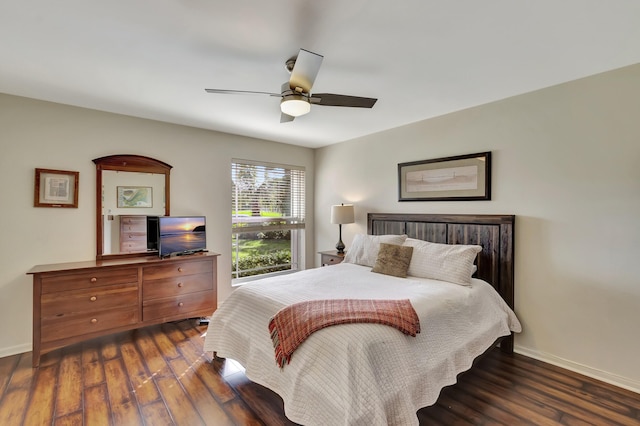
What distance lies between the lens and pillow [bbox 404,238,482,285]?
8.64 ft

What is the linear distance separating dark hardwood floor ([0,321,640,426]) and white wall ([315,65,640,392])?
302 millimetres

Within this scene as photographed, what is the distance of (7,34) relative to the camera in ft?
5.96

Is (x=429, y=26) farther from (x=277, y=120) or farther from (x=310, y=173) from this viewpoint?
(x=310, y=173)

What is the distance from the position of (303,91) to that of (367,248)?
2.00m

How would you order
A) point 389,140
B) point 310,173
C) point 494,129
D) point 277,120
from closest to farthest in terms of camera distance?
point 494,129 → point 277,120 → point 389,140 → point 310,173

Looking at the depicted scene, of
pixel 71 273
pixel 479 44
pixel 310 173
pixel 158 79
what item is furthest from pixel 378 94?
pixel 71 273

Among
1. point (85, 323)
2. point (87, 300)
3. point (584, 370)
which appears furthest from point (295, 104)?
point (584, 370)

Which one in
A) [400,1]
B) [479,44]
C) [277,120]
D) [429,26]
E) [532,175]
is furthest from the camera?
[277,120]

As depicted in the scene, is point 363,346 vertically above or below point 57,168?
below

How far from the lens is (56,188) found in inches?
118

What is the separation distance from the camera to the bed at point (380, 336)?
59.4 inches

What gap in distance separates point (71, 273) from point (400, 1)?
3442mm

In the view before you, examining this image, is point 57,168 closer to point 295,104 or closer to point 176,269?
point 176,269

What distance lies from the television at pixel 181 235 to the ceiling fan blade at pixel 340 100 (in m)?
2.31
